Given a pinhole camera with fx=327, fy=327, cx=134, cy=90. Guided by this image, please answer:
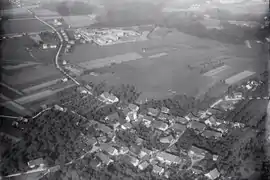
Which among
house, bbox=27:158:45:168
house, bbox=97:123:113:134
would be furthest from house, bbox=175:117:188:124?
house, bbox=27:158:45:168

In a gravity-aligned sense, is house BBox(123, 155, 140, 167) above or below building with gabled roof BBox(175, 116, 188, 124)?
below

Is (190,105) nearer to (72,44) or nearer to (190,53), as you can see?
(190,53)

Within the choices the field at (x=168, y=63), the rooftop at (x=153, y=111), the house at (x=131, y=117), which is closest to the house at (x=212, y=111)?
the field at (x=168, y=63)

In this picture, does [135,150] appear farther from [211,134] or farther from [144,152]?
[211,134]

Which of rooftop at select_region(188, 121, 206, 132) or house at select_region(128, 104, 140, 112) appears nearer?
rooftop at select_region(188, 121, 206, 132)

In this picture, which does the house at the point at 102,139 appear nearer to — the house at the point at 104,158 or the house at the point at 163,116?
the house at the point at 104,158

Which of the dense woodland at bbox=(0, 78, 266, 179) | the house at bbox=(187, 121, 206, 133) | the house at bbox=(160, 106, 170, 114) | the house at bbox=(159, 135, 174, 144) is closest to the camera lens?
the dense woodland at bbox=(0, 78, 266, 179)

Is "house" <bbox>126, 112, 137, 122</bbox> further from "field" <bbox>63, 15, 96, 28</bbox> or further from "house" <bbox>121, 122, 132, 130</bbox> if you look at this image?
"field" <bbox>63, 15, 96, 28</bbox>

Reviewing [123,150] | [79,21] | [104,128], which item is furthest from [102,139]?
[79,21]

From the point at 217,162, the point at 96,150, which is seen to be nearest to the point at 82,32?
the point at 96,150
